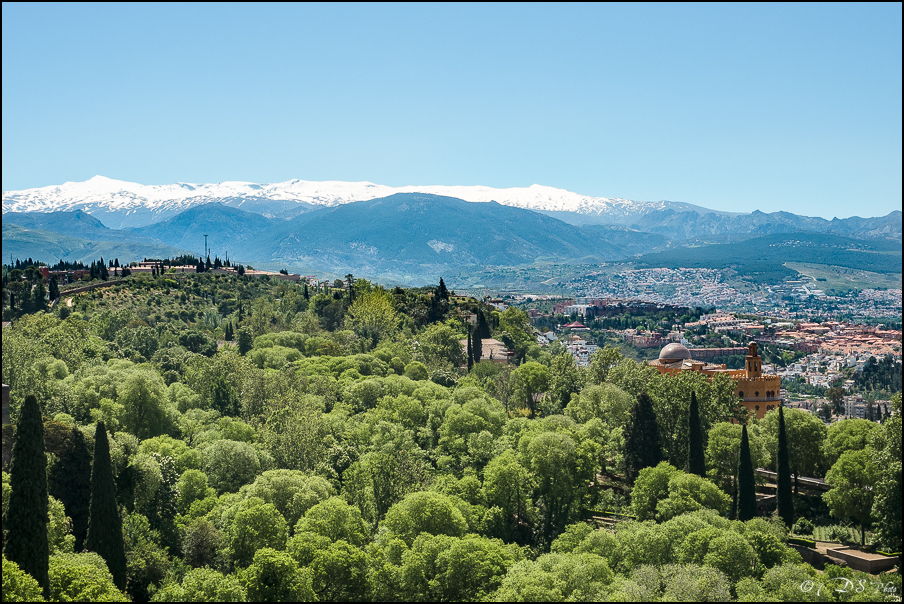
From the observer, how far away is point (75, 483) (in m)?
41.1

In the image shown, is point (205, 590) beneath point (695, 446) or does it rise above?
beneath

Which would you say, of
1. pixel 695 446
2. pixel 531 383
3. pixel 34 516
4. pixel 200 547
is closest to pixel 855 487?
pixel 695 446

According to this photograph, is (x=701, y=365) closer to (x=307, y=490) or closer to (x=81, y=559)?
(x=307, y=490)

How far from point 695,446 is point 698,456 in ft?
2.14

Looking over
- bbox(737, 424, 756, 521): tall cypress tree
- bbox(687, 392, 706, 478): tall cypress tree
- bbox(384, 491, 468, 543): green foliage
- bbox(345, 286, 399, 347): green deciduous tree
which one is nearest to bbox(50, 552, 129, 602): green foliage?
bbox(384, 491, 468, 543): green foliage

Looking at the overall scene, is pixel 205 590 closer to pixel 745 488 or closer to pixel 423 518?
pixel 423 518

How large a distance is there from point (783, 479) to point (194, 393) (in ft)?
153

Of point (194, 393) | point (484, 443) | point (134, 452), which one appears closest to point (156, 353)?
point (194, 393)

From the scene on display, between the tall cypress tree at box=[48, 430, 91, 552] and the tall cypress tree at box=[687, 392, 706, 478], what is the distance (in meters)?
35.5

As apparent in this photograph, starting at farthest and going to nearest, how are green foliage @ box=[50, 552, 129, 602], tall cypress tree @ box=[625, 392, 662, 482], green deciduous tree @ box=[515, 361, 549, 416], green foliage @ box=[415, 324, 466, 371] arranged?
green foliage @ box=[415, 324, 466, 371]
green deciduous tree @ box=[515, 361, 549, 416]
tall cypress tree @ box=[625, 392, 662, 482]
green foliage @ box=[50, 552, 129, 602]

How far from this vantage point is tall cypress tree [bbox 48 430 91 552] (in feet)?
131

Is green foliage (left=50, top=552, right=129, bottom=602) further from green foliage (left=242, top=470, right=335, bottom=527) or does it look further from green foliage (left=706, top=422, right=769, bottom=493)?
green foliage (left=706, top=422, right=769, bottom=493)

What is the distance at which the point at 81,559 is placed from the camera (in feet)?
106

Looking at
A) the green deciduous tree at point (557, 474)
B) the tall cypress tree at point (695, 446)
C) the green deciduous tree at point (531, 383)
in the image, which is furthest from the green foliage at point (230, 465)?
the green deciduous tree at point (531, 383)
